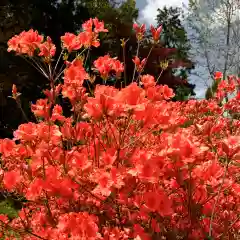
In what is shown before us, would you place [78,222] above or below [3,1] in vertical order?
below

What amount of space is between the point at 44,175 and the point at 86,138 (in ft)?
1.65

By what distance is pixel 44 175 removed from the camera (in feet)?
5.25

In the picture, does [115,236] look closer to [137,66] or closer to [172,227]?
[172,227]

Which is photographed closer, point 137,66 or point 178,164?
point 178,164

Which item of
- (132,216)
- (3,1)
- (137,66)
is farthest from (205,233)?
(3,1)

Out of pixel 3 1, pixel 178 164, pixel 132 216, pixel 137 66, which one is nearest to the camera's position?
pixel 178 164

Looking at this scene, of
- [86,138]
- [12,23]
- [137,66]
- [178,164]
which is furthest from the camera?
[12,23]

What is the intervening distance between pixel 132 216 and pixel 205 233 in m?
0.30

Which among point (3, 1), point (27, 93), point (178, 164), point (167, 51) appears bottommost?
point (178, 164)

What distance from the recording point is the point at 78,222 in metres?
1.46

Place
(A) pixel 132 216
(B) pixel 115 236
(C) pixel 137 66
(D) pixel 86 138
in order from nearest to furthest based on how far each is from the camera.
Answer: (B) pixel 115 236
(A) pixel 132 216
(D) pixel 86 138
(C) pixel 137 66

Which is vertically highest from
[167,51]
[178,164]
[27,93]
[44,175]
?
[167,51]

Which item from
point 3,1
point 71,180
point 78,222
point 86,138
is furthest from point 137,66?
point 3,1

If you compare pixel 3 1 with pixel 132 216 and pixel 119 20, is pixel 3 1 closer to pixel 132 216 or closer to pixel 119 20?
pixel 119 20
